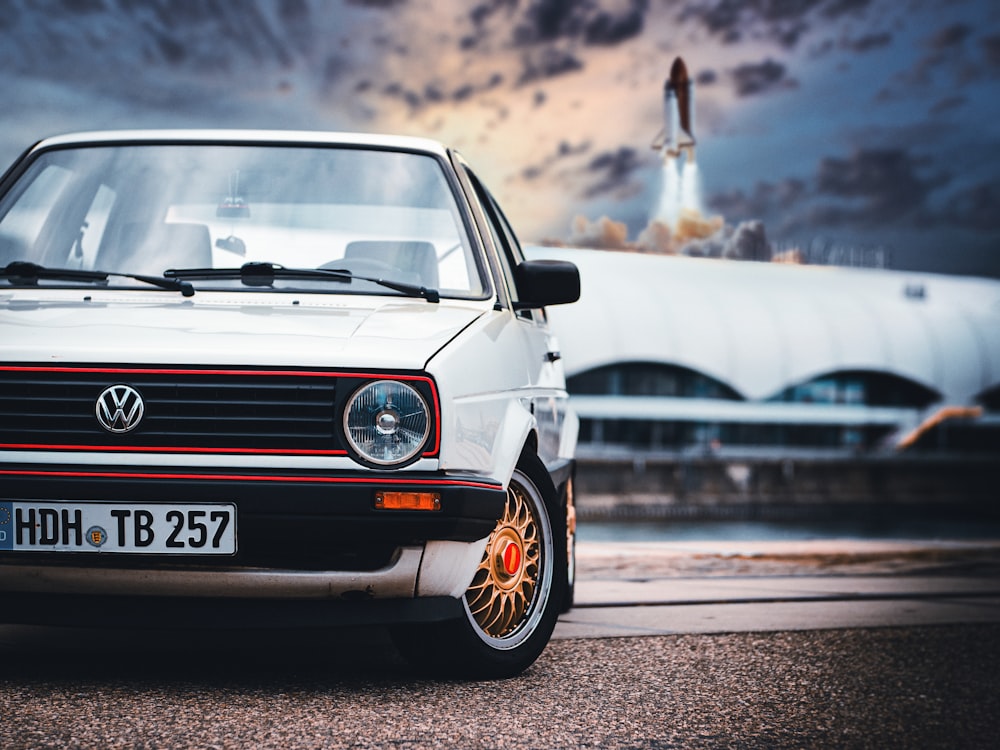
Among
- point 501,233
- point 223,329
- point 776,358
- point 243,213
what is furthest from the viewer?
point 776,358

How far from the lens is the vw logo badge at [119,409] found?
3.03 m

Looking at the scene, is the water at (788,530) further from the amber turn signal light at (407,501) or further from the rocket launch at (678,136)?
the rocket launch at (678,136)

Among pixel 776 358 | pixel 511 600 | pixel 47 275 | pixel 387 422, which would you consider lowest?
pixel 511 600

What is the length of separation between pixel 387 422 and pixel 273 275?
2.84ft

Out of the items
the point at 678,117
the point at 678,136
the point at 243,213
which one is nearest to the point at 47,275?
the point at 243,213

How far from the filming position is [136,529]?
2.98 m

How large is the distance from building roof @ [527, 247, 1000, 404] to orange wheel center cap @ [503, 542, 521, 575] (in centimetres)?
4801

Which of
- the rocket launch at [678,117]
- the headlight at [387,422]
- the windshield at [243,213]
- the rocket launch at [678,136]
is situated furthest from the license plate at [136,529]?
the rocket launch at [678,117]

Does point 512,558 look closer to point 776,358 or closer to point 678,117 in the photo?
point 678,117

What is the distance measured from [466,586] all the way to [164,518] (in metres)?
0.84

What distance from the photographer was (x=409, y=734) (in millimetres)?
2805

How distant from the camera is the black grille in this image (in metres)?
3.04

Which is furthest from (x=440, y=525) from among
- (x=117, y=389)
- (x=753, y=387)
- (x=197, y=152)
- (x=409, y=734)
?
(x=753, y=387)

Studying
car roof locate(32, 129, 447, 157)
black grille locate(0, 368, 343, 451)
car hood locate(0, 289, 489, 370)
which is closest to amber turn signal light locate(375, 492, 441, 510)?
black grille locate(0, 368, 343, 451)
